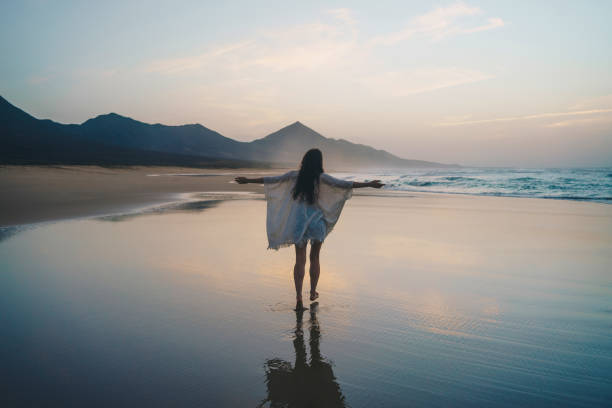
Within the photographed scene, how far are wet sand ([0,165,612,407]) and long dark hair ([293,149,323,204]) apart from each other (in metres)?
1.20

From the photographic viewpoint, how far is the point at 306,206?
186 inches

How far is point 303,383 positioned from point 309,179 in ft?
7.78

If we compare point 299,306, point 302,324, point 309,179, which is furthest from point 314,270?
point 309,179

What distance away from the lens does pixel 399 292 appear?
16.1ft

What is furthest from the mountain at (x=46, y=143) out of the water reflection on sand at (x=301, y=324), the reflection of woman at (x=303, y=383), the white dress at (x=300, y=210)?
the reflection of woman at (x=303, y=383)

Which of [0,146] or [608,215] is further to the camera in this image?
[0,146]

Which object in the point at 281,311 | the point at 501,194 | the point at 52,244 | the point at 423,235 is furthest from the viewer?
the point at 501,194

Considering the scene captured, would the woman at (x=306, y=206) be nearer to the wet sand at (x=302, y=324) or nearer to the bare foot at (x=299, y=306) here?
the bare foot at (x=299, y=306)

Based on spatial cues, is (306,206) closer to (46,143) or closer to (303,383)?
(303,383)

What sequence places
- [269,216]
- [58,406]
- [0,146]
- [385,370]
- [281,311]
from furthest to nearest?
[0,146], [269,216], [281,311], [385,370], [58,406]

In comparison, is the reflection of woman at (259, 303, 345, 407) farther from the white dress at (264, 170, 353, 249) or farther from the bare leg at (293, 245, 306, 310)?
the white dress at (264, 170, 353, 249)

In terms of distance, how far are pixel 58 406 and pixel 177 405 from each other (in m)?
0.73

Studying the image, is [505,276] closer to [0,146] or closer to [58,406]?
[58,406]

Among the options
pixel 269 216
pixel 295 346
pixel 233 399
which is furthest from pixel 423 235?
pixel 233 399
